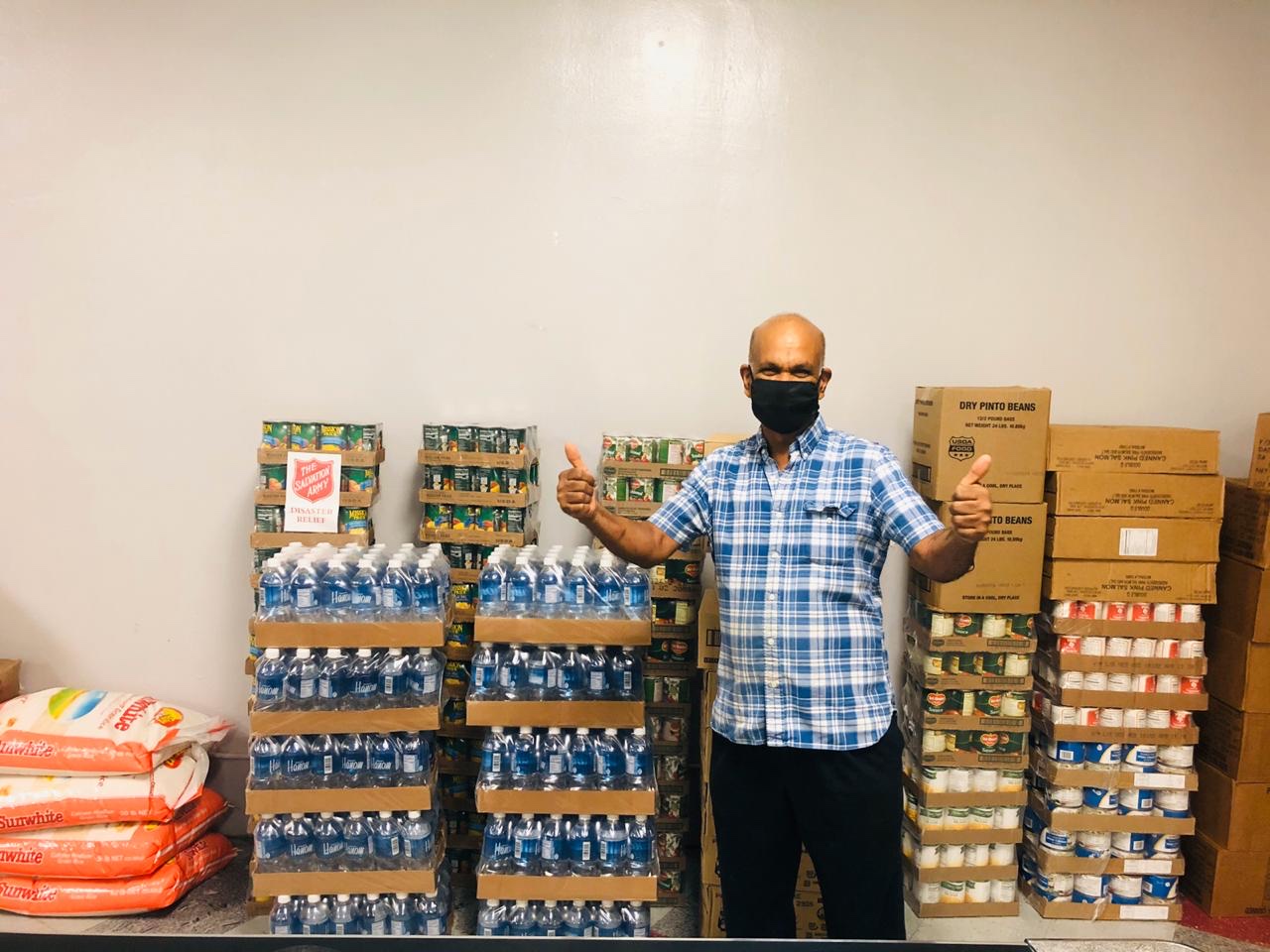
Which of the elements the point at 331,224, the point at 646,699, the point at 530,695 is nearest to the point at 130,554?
the point at 331,224

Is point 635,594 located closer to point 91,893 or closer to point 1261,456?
point 91,893

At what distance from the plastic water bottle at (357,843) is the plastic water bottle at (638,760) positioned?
0.89 m

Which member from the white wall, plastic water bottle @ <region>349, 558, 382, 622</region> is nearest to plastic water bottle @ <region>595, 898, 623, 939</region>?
plastic water bottle @ <region>349, 558, 382, 622</region>

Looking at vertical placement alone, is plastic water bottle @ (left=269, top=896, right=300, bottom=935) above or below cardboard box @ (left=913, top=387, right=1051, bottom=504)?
below

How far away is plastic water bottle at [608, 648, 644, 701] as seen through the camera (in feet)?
8.92

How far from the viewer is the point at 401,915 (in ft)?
9.16

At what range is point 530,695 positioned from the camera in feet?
8.93

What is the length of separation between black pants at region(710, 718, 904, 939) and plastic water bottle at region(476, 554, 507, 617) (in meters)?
0.84

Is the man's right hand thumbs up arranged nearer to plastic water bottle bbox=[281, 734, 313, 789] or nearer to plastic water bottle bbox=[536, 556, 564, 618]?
plastic water bottle bbox=[536, 556, 564, 618]

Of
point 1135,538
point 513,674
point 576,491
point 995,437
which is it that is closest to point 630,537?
point 576,491

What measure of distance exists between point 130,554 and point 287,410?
0.94m

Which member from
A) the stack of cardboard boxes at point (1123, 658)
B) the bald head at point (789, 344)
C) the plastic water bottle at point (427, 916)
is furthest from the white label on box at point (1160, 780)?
the plastic water bottle at point (427, 916)

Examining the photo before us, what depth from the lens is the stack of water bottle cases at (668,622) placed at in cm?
317

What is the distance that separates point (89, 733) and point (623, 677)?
2.09 meters
